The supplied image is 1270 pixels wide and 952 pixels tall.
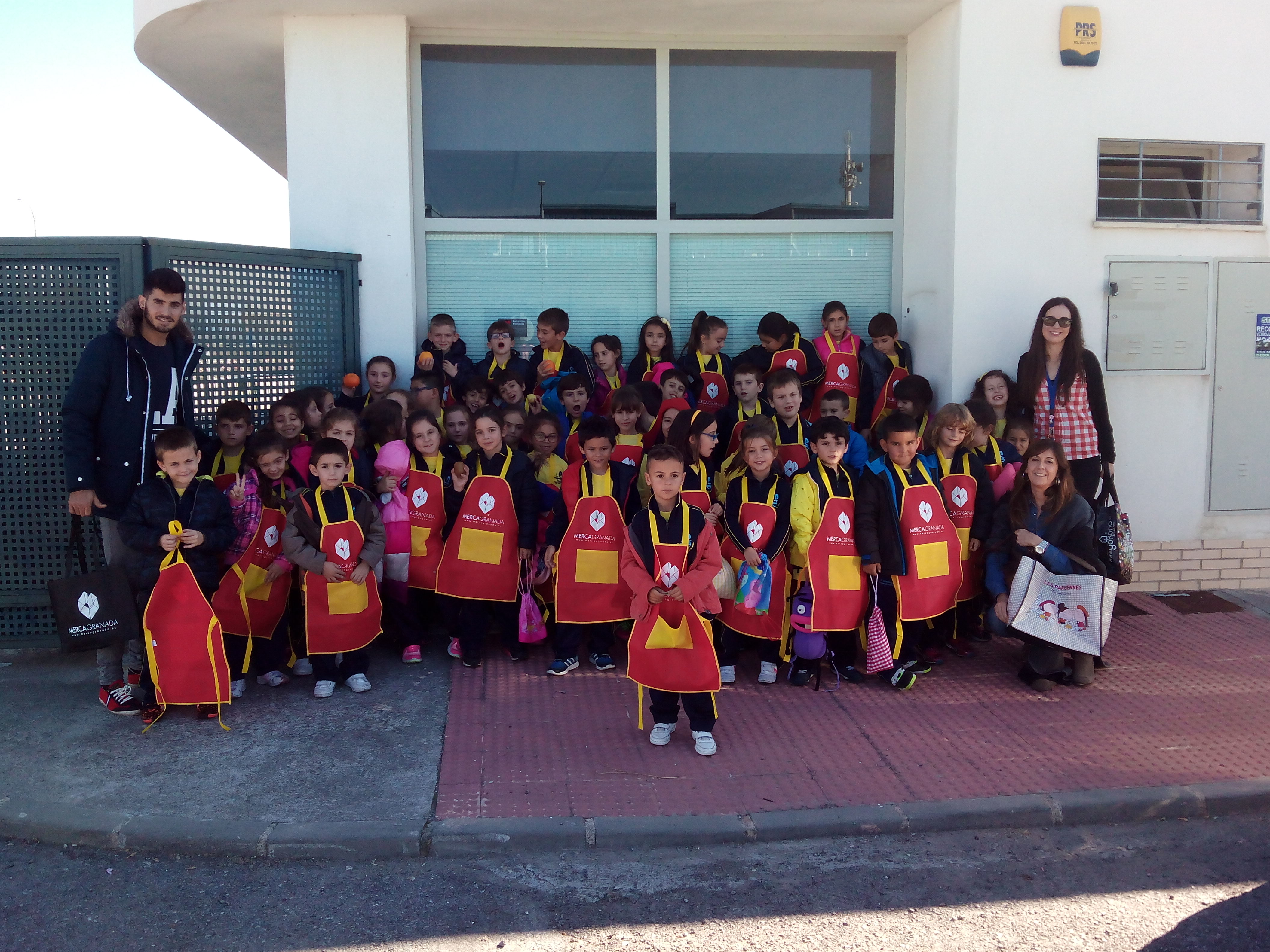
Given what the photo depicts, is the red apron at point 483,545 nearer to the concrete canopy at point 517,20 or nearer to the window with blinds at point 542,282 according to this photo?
the window with blinds at point 542,282

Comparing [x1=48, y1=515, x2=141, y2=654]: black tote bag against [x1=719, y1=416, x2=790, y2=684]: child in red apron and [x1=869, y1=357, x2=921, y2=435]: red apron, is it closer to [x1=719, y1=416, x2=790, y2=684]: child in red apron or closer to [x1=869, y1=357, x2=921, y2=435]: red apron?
[x1=719, y1=416, x2=790, y2=684]: child in red apron

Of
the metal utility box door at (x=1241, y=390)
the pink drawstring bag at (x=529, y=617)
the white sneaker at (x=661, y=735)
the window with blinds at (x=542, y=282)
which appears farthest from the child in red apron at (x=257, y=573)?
the metal utility box door at (x=1241, y=390)

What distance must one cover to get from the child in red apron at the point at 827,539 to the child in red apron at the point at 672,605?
2.67ft

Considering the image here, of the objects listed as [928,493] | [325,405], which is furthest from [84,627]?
[928,493]

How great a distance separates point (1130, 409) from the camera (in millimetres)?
6801

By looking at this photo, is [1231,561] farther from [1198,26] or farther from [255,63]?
[255,63]

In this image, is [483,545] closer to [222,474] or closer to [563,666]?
[563,666]

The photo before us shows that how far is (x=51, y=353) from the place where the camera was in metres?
5.64

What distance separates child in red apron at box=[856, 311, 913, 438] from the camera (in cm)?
682

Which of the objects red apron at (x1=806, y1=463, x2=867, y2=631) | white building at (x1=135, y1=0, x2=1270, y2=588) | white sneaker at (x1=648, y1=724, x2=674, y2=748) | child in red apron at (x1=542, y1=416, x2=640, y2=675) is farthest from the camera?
white building at (x1=135, y1=0, x2=1270, y2=588)

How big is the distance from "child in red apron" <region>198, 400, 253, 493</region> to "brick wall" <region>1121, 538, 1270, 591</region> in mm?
5803

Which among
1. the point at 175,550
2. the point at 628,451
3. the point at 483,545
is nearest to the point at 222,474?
the point at 175,550

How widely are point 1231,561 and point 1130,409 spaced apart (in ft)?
4.46

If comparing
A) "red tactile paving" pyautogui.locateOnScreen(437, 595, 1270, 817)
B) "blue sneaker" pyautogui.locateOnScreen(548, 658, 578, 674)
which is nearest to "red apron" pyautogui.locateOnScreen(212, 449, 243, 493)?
"red tactile paving" pyautogui.locateOnScreen(437, 595, 1270, 817)
